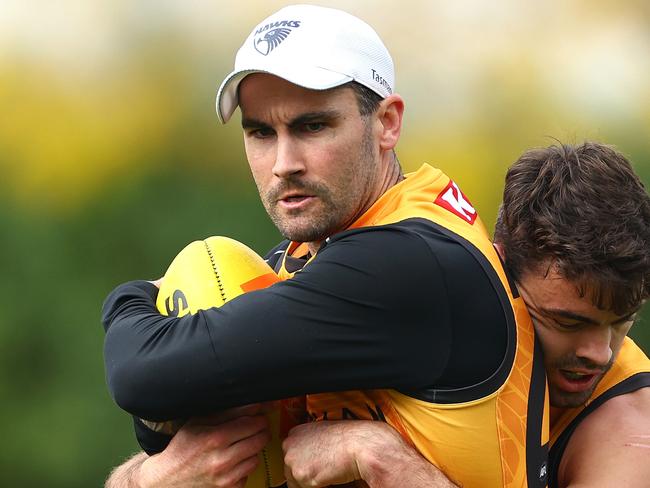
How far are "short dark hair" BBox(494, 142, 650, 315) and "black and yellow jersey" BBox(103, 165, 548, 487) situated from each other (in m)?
0.17

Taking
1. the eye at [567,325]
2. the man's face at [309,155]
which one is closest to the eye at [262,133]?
the man's face at [309,155]

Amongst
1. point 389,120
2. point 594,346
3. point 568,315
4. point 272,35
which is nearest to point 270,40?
point 272,35

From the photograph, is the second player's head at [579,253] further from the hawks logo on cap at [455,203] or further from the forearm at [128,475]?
the forearm at [128,475]

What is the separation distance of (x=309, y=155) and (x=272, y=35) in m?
0.35

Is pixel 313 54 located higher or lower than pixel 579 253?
higher

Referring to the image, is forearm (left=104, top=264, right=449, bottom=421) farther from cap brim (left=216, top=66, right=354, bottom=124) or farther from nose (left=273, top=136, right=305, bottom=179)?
cap brim (left=216, top=66, right=354, bottom=124)

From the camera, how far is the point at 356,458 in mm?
2422

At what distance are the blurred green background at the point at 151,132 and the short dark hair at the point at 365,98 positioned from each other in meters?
3.71

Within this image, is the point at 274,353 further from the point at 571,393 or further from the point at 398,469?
the point at 571,393

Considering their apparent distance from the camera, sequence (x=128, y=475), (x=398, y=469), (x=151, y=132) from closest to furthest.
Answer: (x=398, y=469) → (x=128, y=475) → (x=151, y=132)

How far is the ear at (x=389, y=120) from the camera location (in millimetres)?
2758

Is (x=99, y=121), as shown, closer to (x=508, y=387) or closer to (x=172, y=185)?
(x=172, y=185)

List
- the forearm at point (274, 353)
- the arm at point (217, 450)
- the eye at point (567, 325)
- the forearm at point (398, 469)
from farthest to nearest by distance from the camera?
1. the eye at point (567, 325)
2. the arm at point (217, 450)
3. the forearm at point (398, 469)
4. the forearm at point (274, 353)

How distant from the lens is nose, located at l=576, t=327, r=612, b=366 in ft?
8.71
